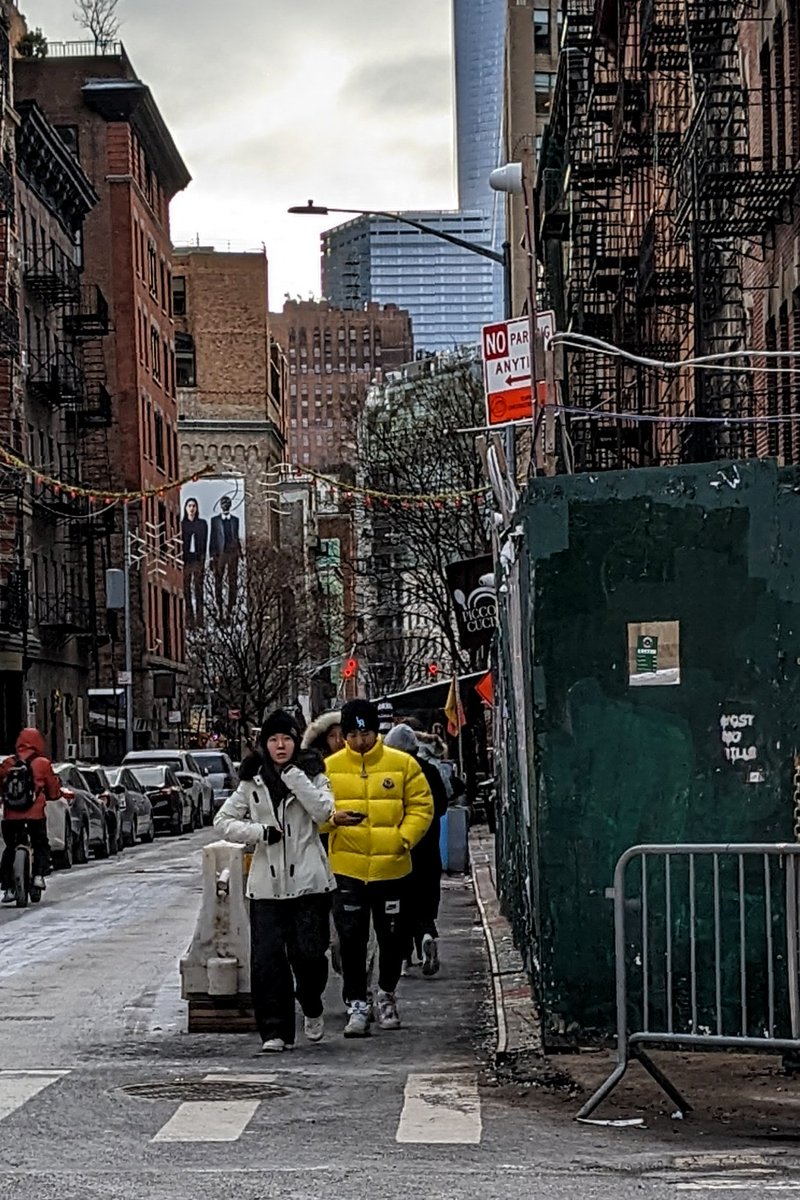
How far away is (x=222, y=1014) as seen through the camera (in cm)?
1278

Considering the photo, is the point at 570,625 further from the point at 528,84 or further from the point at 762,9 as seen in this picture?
the point at 528,84

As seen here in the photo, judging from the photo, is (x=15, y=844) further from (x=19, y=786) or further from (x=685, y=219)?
(x=685, y=219)

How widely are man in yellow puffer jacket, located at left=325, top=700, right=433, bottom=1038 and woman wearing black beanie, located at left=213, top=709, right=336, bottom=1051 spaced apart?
17.4 inches

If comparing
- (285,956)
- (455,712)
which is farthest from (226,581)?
(285,956)

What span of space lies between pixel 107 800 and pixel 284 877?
91.7ft

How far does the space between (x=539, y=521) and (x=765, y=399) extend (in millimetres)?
17260

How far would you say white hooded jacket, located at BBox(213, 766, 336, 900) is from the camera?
12.1 m

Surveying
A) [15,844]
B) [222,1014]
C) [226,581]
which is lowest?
[222,1014]

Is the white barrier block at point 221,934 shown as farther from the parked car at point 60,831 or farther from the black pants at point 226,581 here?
the black pants at point 226,581

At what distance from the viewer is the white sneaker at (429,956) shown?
16.0 m

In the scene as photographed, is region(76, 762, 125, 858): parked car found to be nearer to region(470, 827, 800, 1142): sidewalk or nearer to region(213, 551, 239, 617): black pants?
region(470, 827, 800, 1142): sidewalk

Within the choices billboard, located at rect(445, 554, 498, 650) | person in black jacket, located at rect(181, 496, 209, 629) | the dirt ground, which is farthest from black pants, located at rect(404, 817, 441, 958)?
person in black jacket, located at rect(181, 496, 209, 629)

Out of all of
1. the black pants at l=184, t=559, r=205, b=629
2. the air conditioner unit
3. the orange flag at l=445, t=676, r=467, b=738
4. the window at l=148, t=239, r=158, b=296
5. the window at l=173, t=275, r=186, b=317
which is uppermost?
the window at l=173, t=275, r=186, b=317

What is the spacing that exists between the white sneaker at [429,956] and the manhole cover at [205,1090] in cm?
523
